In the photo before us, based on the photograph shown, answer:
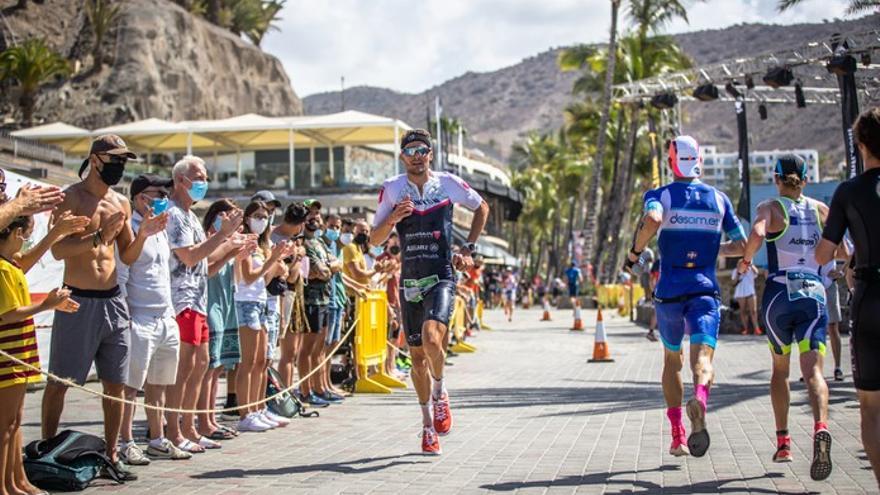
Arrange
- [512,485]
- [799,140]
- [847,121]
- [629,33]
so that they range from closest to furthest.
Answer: [512,485], [847,121], [629,33], [799,140]

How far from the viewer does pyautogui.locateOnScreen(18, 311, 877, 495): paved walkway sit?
700cm

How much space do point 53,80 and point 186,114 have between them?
28.8 feet

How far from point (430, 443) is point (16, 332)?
→ 3.30 metres

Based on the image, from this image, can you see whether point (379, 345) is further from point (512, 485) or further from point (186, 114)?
point (186, 114)

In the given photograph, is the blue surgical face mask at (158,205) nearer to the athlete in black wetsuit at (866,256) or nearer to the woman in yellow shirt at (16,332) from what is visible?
the woman in yellow shirt at (16,332)

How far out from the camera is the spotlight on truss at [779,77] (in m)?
27.5

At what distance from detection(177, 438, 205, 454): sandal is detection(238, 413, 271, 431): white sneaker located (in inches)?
50.1

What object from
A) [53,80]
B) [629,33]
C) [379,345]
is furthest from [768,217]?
[53,80]

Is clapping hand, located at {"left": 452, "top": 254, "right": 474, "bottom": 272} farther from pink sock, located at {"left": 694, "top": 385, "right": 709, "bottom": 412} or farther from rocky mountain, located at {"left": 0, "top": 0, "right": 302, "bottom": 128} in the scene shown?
rocky mountain, located at {"left": 0, "top": 0, "right": 302, "bottom": 128}

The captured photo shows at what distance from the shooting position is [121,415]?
25.0 ft

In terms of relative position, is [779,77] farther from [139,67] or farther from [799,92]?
[139,67]

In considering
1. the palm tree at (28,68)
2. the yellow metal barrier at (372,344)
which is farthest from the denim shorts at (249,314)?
the palm tree at (28,68)

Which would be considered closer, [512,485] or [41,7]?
[512,485]

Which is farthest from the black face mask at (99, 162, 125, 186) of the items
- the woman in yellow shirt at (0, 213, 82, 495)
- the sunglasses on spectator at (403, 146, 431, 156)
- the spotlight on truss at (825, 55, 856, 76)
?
the spotlight on truss at (825, 55, 856, 76)
